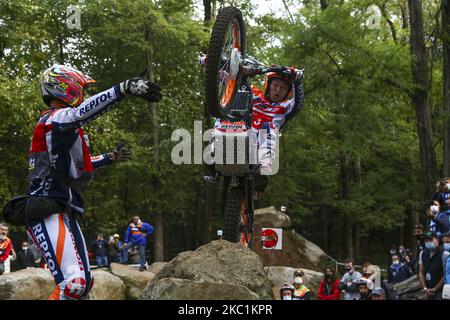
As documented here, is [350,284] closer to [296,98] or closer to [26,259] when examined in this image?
[296,98]

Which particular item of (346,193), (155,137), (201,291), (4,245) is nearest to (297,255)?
(155,137)

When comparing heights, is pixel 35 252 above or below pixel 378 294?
below

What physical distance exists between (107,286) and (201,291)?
7560mm

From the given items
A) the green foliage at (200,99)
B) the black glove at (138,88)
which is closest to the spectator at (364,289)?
the green foliage at (200,99)

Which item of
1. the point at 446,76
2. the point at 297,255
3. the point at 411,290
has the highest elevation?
the point at 446,76

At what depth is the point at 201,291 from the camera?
8.23 metres

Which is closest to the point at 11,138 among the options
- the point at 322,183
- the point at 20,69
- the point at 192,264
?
the point at 20,69

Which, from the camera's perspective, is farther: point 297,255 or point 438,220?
point 297,255


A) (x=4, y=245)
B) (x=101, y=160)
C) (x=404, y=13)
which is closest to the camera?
(x=101, y=160)

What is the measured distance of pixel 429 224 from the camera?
45.5 feet

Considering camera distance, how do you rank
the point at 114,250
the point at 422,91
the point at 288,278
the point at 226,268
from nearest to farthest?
1. the point at 226,268
2. the point at 288,278
3. the point at 422,91
4. the point at 114,250

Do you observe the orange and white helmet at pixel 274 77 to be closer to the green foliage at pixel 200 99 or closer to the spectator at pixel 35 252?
the spectator at pixel 35 252
